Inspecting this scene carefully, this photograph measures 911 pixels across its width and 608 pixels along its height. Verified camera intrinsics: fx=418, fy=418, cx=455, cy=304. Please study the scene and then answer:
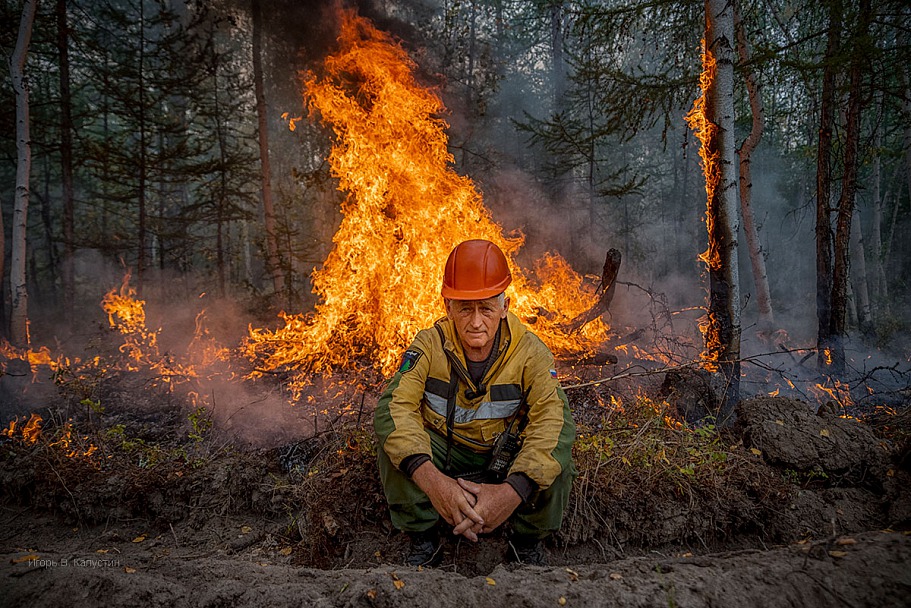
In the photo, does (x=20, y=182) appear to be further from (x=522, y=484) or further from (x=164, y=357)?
(x=522, y=484)

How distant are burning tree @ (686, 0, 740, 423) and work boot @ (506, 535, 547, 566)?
3.77m

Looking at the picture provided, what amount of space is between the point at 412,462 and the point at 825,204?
27.8 feet

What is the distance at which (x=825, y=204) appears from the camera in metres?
7.19

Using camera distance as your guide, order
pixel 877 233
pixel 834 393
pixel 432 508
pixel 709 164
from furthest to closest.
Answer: pixel 877 233, pixel 834 393, pixel 709 164, pixel 432 508

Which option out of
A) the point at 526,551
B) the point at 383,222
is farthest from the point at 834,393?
the point at 383,222

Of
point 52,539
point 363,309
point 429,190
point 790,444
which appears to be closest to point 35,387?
point 52,539

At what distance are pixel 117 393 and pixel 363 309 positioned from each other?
4.70m

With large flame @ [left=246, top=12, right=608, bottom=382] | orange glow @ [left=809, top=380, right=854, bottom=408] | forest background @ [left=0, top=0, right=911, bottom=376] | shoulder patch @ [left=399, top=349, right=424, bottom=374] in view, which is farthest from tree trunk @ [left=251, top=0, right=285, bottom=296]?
orange glow @ [left=809, top=380, right=854, bottom=408]

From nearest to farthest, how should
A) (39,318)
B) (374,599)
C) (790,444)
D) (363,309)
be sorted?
(374,599)
(790,444)
(363,309)
(39,318)

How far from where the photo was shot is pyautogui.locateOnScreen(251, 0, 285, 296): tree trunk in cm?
1269

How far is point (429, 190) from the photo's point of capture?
7.66 meters

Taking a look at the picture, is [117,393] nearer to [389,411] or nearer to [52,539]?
[52,539]

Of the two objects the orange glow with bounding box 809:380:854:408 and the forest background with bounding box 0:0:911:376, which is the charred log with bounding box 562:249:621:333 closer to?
the forest background with bounding box 0:0:911:376

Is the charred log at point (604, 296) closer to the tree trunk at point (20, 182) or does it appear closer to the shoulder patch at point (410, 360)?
the shoulder patch at point (410, 360)
